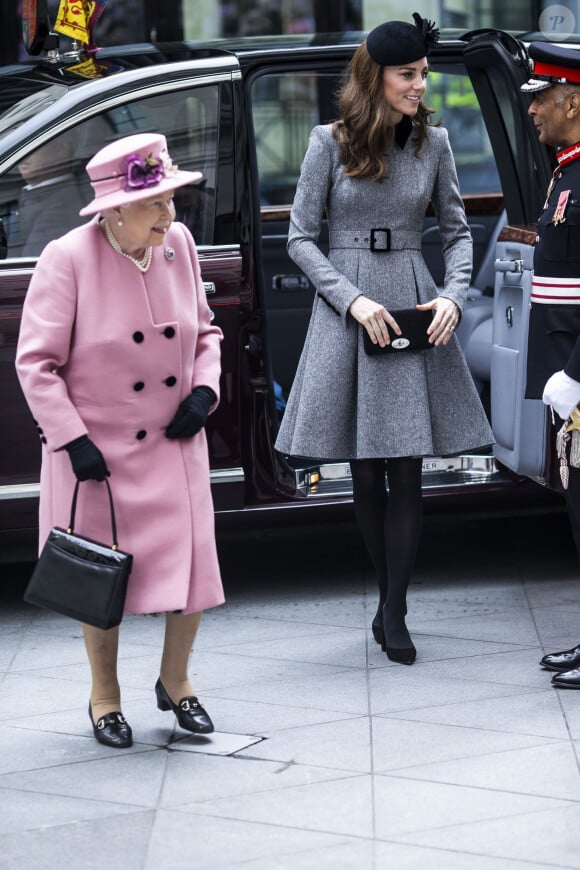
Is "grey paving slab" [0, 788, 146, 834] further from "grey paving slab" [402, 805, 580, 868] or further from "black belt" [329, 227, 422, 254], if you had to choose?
"black belt" [329, 227, 422, 254]

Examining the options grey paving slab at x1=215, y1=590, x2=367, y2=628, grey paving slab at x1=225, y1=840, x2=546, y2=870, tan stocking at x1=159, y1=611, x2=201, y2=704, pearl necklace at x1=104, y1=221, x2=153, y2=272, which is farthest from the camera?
grey paving slab at x1=215, y1=590, x2=367, y2=628

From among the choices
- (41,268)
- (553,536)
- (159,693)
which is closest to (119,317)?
(41,268)

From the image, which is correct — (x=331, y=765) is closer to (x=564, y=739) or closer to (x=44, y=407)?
(x=564, y=739)

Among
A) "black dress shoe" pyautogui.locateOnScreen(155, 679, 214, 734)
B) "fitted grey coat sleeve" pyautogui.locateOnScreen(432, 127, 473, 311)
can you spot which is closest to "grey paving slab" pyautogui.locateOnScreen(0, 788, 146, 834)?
"black dress shoe" pyautogui.locateOnScreen(155, 679, 214, 734)

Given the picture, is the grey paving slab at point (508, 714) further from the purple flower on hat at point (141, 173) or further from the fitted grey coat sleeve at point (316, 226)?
the purple flower on hat at point (141, 173)

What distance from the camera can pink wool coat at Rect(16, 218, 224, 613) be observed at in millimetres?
3707

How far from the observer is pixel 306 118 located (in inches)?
388

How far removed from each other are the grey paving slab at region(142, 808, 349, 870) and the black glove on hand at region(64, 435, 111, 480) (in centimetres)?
84

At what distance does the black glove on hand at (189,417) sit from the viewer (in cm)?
383

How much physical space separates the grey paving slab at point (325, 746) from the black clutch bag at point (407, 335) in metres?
1.11

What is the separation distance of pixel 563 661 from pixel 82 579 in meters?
1.63

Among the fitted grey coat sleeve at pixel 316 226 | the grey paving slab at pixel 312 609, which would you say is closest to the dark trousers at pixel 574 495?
the fitted grey coat sleeve at pixel 316 226

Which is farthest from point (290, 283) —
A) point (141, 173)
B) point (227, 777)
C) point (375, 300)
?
point (227, 777)

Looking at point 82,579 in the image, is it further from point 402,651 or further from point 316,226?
point 316,226
